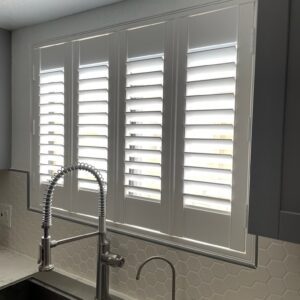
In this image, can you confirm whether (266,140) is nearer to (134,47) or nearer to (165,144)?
(165,144)

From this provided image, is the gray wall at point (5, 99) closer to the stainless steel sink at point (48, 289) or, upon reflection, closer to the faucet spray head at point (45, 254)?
the stainless steel sink at point (48, 289)

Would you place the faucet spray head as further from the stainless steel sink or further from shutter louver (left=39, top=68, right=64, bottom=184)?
shutter louver (left=39, top=68, right=64, bottom=184)

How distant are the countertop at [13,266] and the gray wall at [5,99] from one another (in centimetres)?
47

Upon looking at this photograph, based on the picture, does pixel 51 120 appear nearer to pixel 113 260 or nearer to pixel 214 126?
pixel 113 260

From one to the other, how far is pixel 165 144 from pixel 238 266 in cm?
50

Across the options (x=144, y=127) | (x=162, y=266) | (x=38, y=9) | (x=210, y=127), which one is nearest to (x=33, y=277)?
(x=162, y=266)

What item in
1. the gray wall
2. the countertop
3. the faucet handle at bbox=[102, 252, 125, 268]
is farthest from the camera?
the gray wall

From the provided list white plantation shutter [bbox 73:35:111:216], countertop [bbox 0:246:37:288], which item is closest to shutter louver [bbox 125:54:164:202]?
white plantation shutter [bbox 73:35:111:216]

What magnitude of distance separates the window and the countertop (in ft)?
1.06

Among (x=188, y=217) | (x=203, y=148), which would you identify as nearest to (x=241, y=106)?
(x=203, y=148)

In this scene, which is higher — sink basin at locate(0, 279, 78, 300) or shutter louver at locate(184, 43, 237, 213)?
shutter louver at locate(184, 43, 237, 213)

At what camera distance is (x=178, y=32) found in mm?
1214

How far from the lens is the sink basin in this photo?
1.44 m

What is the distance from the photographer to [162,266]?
1278 millimetres
